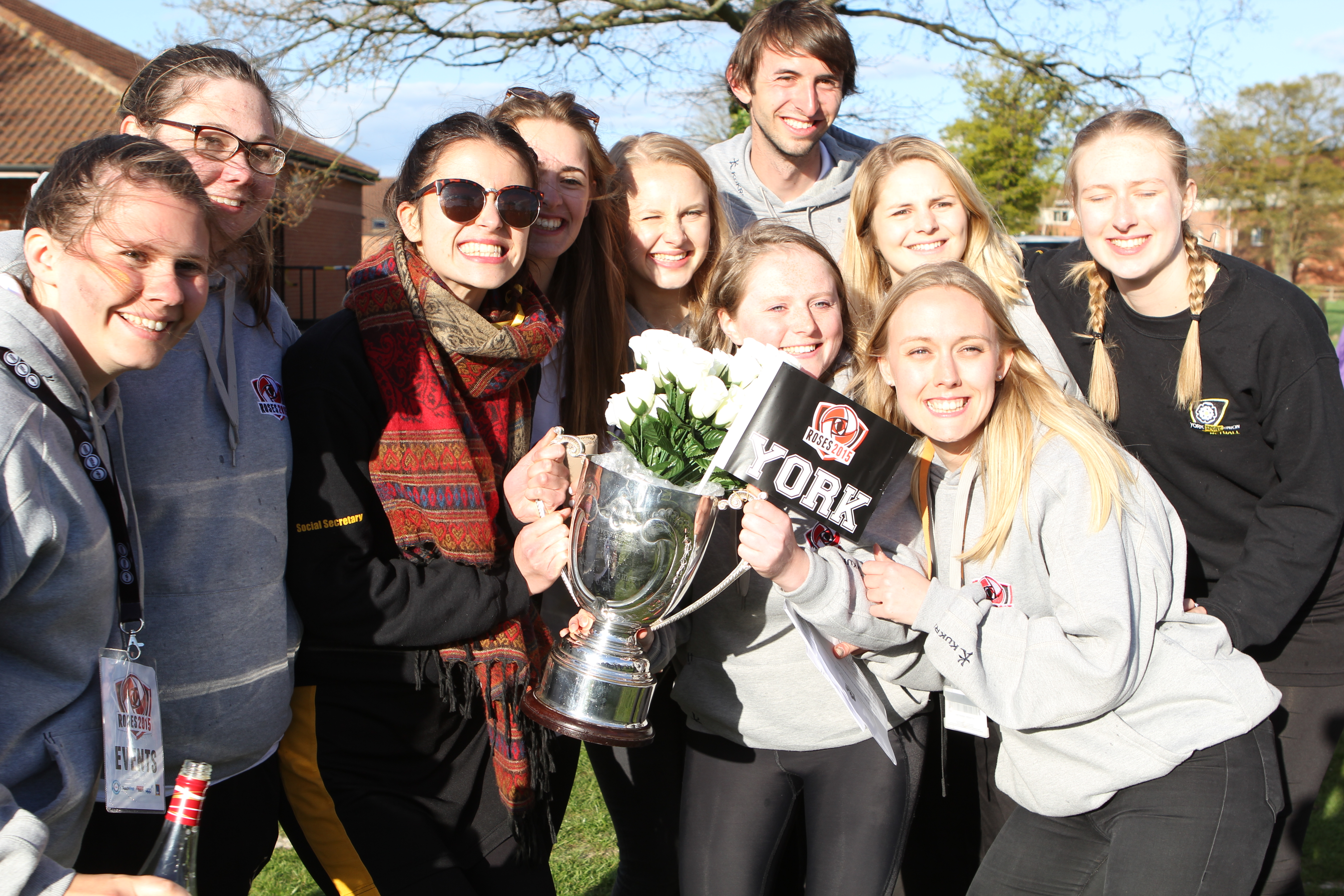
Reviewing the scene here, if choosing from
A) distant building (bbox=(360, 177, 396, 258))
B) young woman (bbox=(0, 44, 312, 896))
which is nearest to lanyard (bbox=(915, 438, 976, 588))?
young woman (bbox=(0, 44, 312, 896))

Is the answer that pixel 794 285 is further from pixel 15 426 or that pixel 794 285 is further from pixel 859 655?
pixel 15 426

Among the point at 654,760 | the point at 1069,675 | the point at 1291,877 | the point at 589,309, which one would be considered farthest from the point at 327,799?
the point at 1291,877

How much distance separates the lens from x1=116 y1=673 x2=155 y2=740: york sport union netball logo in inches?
68.8

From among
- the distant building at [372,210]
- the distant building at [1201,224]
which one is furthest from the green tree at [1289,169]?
the distant building at [372,210]

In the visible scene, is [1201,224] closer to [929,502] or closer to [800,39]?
[800,39]

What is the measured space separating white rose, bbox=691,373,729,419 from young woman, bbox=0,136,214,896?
1006 mm

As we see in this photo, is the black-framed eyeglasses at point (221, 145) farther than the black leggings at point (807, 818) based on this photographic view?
No

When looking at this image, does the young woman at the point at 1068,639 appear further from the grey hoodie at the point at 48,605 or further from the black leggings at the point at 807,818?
the grey hoodie at the point at 48,605

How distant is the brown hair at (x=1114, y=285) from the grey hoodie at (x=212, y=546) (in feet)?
8.04

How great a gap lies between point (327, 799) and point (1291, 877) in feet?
9.25

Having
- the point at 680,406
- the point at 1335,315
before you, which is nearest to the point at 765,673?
the point at 680,406

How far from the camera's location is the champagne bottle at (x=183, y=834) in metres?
1.63

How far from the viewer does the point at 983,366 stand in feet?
8.63

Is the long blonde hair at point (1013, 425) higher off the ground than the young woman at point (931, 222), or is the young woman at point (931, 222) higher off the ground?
the young woman at point (931, 222)
